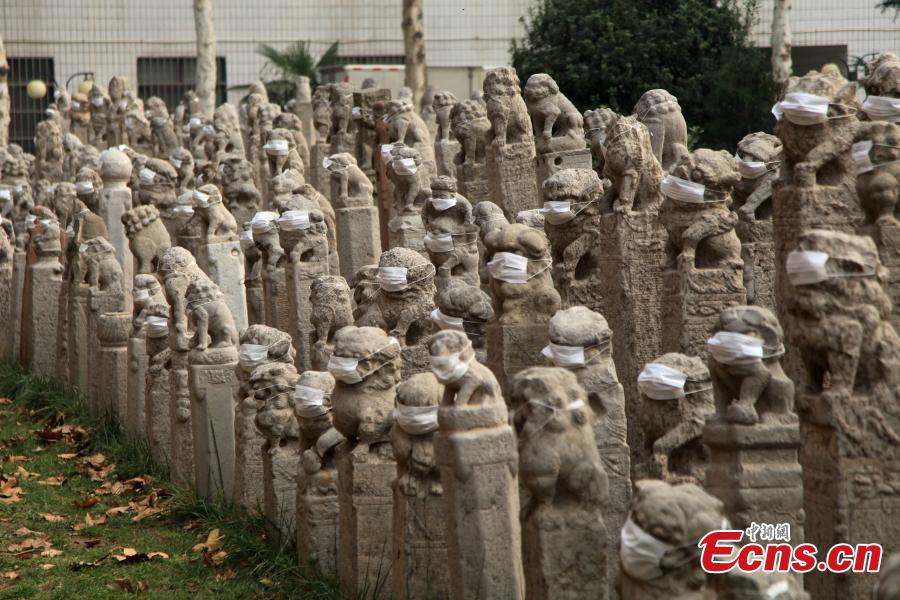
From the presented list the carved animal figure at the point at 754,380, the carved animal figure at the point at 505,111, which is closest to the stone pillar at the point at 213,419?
the carved animal figure at the point at 505,111

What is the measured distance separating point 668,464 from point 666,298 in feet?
6.10

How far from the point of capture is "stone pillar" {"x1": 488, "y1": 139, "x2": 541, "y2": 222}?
1241 cm

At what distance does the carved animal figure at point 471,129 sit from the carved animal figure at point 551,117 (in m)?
0.84

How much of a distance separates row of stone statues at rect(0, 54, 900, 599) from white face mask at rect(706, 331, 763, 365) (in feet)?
0.04

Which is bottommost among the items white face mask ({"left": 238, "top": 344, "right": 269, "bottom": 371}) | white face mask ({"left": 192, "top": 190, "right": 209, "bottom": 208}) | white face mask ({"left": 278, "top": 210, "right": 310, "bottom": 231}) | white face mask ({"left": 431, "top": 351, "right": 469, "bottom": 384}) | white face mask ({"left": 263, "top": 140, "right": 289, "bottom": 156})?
white face mask ({"left": 238, "top": 344, "right": 269, "bottom": 371})

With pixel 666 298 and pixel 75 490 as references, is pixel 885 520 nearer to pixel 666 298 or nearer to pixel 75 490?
pixel 666 298

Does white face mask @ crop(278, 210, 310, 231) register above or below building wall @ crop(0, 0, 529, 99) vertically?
below

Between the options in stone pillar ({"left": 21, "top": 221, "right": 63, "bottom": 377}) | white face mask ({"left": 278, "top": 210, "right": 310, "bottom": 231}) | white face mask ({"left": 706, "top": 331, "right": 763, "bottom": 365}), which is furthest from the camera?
stone pillar ({"left": 21, "top": 221, "right": 63, "bottom": 377})

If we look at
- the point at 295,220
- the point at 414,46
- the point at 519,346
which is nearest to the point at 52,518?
the point at 295,220

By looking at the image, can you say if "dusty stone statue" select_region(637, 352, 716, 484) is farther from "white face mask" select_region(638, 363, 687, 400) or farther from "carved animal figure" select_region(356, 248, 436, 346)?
"carved animal figure" select_region(356, 248, 436, 346)

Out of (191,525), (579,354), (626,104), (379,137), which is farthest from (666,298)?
(626,104)

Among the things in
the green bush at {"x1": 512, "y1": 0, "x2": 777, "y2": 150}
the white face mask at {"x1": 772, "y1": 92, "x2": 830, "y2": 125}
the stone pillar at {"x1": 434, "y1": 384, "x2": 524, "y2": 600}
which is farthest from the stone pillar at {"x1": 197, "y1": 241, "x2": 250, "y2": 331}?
the stone pillar at {"x1": 434, "y1": 384, "x2": 524, "y2": 600}

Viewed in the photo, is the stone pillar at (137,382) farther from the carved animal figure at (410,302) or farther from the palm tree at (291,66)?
the palm tree at (291,66)

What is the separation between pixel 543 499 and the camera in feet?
19.0
